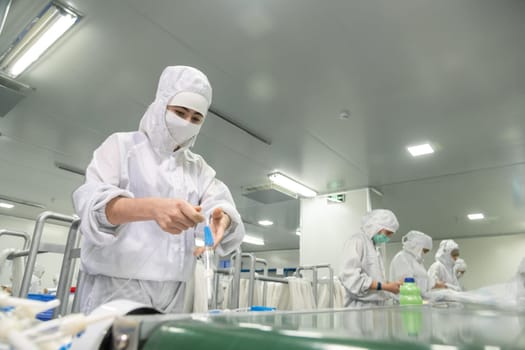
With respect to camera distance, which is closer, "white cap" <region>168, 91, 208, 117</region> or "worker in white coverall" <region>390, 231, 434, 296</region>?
"white cap" <region>168, 91, 208, 117</region>

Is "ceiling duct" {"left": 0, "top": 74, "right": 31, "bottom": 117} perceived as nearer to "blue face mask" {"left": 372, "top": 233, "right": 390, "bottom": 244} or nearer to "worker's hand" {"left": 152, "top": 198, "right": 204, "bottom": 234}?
"worker's hand" {"left": 152, "top": 198, "right": 204, "bottom": 234}

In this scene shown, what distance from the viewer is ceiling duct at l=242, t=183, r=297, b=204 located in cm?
530

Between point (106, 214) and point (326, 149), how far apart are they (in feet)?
11.2

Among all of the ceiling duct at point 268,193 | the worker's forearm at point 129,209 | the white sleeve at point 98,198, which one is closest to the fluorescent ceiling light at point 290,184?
the ceiling duct at point 268,193

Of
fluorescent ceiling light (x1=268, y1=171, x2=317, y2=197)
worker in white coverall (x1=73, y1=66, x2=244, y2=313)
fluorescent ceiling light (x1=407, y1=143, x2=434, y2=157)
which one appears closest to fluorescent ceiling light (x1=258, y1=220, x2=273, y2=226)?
fluorescent ceiling light (x1=268, y1=171, x2=317, y2=197)

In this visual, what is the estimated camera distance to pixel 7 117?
372cm

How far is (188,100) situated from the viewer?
1185 mm

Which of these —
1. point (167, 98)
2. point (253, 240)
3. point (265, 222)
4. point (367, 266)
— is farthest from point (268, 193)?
point (253, 240)

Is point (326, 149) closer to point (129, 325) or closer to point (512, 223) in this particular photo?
point (129, 325)

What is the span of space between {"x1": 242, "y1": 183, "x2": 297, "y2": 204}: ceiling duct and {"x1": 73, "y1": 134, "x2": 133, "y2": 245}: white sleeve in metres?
4.20

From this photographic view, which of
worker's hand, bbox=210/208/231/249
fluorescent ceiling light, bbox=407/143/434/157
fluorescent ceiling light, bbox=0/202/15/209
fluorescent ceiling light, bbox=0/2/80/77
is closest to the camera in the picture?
worker's hand, bbox=210/208/231/249

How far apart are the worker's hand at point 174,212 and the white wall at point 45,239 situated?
337 inches

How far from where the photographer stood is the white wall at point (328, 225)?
525cm

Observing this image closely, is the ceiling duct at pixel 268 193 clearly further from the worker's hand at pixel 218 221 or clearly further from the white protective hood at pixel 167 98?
the worker's hand at pixel 218 221
